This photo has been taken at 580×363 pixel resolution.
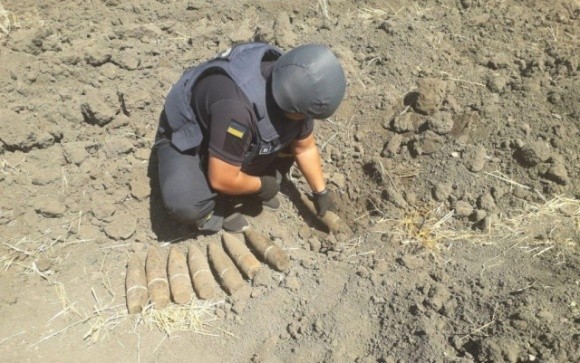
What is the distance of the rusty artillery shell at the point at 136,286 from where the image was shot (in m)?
3.26

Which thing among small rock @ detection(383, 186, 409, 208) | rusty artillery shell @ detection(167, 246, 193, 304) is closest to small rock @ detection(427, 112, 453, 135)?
small rock @ detection(383, 186, 409, 208)

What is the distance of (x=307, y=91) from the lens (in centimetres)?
271

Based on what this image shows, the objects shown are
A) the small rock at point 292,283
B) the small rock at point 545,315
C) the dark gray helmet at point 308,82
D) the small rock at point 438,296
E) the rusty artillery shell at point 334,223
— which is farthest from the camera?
the rusty artillery shell at point 334,223

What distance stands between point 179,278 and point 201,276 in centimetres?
15

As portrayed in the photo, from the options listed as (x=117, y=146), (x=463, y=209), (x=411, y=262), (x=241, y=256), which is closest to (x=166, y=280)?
(x=241, y=256)

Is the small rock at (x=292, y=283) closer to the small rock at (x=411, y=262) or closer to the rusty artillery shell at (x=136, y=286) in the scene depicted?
the small rock at (x=411, y=262)

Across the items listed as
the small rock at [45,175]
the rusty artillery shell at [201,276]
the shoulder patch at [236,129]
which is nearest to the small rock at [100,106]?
the small rock at [45,175]

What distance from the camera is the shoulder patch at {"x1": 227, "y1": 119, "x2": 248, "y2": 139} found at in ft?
9.45

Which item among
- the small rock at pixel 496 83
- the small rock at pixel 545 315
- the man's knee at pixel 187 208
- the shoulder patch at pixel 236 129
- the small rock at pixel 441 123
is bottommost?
the man's knee at pixel 187 208

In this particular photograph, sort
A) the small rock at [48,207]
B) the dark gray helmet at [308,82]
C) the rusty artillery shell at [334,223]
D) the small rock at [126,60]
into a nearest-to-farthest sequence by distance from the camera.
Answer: the dark gray helmet at [308,82] < the small rock at [48,207] < the rusty artillery shell at [334,223] < the small rock at [126,60]

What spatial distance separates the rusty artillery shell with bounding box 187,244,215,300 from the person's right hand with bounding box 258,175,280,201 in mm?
617

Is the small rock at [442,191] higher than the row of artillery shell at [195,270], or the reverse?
the small rock at [442,191]

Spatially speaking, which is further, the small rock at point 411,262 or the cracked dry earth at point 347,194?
the small rock at point 411,262

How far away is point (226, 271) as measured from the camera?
3.36 meters
